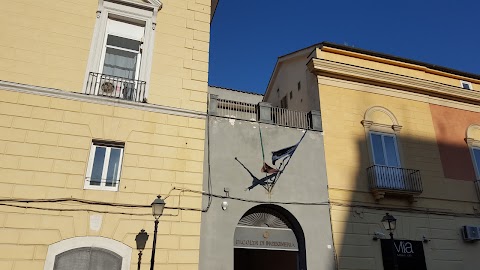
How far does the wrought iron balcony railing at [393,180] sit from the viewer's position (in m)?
11.9

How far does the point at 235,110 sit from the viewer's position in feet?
39.0

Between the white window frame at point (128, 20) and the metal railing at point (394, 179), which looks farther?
the metal railing at point (394, 179)

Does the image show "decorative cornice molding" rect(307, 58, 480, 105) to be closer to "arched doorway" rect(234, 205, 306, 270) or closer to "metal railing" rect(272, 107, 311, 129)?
"metal railing" rect(272, 107, 311, 129)

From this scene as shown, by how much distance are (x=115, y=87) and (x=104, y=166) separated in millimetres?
2087

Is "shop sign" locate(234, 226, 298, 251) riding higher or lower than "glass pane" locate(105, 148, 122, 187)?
lower

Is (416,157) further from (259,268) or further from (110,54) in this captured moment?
(110,54)

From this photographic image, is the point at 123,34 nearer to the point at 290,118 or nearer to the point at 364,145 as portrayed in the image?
the point at 290,118

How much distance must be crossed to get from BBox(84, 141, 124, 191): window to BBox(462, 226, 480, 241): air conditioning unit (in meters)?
11.3

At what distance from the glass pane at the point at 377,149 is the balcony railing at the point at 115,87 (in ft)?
26.0

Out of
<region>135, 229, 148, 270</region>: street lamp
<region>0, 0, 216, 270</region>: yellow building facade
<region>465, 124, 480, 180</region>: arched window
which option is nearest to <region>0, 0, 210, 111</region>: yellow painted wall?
<region>0, 0, 216, 270</region>: yellow building facade

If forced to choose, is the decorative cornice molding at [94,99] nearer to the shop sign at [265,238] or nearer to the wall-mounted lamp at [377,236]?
the shop sign at [265,238]

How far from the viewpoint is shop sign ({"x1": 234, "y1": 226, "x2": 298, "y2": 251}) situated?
1041 centimetres

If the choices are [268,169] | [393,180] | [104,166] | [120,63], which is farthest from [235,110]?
[393,180]

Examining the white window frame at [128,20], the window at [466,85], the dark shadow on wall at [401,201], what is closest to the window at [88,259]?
the white window frame at [128,20]
